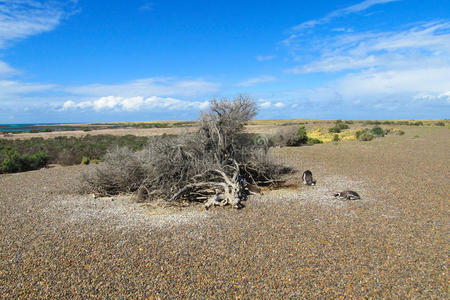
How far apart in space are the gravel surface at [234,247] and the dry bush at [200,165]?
680 mm

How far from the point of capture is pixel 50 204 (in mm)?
8180

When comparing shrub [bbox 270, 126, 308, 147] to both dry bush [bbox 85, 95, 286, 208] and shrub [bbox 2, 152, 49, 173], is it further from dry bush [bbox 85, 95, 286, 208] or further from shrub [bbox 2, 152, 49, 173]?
shrub [bbox 2, 152, 49, 173]

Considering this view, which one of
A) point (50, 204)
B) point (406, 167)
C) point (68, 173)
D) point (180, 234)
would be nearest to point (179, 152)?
point (180, 234)

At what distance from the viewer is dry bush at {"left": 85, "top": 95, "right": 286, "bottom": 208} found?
8.38 m

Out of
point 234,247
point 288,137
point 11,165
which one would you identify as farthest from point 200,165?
point 288,137

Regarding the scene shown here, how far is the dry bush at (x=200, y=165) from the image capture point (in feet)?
27.5

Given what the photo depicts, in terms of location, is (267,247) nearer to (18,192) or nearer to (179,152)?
(179,152)

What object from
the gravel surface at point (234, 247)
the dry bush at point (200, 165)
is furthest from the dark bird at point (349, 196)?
the dry bush at point (200, 165)

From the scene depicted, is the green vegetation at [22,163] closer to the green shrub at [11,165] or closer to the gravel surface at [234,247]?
the green shrub at [11,165]

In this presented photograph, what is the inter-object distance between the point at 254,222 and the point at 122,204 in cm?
409

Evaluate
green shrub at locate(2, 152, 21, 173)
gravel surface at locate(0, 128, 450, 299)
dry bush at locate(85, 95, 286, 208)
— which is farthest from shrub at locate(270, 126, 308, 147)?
green shrub at locate(2, 152, 21, 173)

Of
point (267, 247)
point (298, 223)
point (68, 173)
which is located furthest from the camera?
point (68, 173)

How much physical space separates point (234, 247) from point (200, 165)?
13.2 ft

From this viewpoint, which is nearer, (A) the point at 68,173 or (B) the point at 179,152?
(B) the point at 179,152
